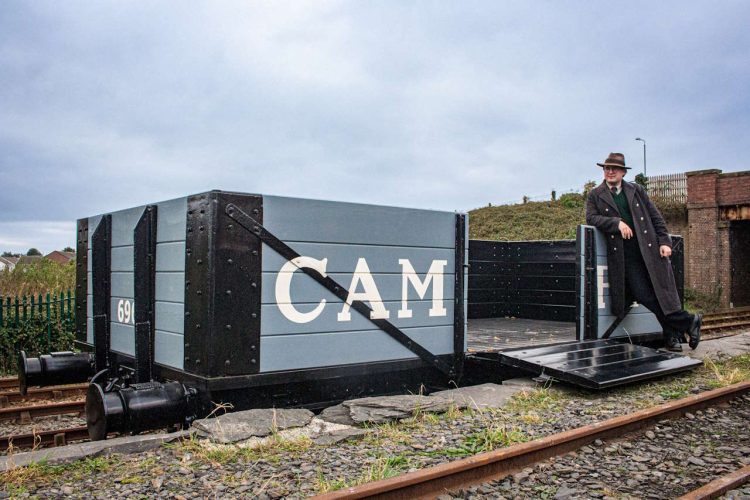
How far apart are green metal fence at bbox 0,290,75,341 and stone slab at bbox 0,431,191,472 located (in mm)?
7032

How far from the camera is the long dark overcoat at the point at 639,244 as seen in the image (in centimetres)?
757

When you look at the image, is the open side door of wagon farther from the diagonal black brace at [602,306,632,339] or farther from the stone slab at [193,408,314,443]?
the stone slab at [193,408,314,443]

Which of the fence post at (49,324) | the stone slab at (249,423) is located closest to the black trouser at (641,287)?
the stone slab at (249,423)

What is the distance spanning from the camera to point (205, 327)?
4.32 metres

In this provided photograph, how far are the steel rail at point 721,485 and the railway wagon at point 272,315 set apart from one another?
195 centimetres

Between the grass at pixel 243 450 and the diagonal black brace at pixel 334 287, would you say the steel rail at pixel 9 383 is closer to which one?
the grass at pixel 243 450

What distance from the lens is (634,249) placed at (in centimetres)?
775

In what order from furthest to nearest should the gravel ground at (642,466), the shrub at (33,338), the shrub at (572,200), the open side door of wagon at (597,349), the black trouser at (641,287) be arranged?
the shrub at (572,200) → the shrub at (33,338) → the black trouser at (641,287) → the open side door of wagon at (597,349) → the gravel ground at (642,466)

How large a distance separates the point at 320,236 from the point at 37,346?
24.7 feet

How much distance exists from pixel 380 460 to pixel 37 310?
9.08 metres

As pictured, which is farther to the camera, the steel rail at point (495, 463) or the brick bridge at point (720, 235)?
the brick bridge at point (720, 235)

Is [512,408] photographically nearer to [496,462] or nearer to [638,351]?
[496,462]

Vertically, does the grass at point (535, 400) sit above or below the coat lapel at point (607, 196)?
below

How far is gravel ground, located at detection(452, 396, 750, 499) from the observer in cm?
352
